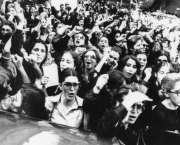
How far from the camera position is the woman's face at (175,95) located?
2428mm

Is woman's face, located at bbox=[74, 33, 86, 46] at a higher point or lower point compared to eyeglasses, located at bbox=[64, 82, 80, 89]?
higher

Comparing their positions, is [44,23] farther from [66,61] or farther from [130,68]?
[130,68]

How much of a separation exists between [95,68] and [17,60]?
33.7 inches

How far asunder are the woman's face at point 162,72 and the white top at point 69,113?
0.81 metres

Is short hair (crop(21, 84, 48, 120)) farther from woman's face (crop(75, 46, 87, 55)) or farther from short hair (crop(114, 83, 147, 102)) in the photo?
short hair (crop(114, 83, 147, 102))

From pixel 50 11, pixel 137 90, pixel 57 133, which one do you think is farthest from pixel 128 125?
pixel 50 11

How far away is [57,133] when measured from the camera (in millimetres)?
2707

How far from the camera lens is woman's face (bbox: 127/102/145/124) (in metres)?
2.48

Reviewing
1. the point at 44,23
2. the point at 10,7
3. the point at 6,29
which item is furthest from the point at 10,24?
the point at 44,23

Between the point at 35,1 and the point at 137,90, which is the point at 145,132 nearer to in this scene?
the point at 137,90

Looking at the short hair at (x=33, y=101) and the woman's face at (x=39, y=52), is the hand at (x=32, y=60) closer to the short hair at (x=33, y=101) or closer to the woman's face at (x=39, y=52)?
the woman's face at (x=39, y=52)

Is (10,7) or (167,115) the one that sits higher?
(10,7)

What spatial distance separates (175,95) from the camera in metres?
2.43

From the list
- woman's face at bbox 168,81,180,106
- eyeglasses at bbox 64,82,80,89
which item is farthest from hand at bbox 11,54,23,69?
woman's face at bbox 168,81,180,106
